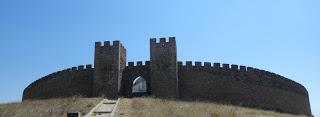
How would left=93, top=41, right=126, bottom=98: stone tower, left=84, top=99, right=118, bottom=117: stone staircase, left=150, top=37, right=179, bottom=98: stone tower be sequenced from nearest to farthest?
left=84, top=99, right=118, bottom=117: stone staircase
left=150, top=37, right=179, bottom=98: stone tower
left=93, top=41, right=126, bottom=98: stone tower

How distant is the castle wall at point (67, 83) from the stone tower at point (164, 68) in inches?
181

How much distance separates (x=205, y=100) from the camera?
94.1 feet

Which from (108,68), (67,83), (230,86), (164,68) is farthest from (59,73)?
(230,86)

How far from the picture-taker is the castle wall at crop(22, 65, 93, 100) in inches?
1189

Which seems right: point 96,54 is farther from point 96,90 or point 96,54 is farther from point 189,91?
point 189,91

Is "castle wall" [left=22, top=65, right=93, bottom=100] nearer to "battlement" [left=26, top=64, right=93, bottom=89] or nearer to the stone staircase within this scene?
"battlement" [left=26, top=64, right=93, bottom=89]

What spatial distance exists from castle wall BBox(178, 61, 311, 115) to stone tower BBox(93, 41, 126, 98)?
435 centimetres

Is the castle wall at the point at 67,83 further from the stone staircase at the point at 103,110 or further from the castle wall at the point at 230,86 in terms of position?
the stone staircase at the point at 103,110

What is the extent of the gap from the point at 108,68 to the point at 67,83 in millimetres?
3508

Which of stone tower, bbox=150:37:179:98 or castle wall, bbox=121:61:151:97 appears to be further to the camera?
castle wall, bbox=121:61:151:97

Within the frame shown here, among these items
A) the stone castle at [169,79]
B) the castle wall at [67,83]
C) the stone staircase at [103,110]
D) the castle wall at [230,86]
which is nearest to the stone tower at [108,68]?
the stone castle at [169,79]

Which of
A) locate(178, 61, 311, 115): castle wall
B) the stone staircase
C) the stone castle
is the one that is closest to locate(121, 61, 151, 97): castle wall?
the stone castle

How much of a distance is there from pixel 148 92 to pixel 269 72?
29.9ft

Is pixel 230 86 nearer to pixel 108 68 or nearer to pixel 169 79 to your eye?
pixel 169 79
